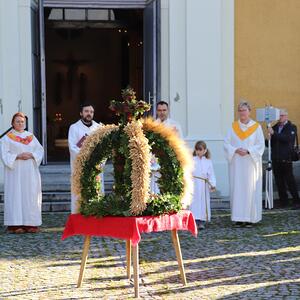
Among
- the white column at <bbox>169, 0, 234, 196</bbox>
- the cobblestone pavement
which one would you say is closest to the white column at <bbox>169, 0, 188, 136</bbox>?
the white column at <bbox>169, 0, 234, 196</bbox>

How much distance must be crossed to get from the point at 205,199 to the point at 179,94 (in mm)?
3518

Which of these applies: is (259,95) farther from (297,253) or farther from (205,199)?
(297,253)

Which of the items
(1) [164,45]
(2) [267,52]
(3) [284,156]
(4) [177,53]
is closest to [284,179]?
(3) [284,156]

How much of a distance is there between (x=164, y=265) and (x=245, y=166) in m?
3.42

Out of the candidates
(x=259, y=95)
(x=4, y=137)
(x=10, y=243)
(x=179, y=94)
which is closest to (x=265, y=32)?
(x=259, y=95)

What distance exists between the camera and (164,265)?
26.7 feet

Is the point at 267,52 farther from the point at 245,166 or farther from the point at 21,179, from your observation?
the point at 21,179

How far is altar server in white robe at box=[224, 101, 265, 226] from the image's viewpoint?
36.2 feet

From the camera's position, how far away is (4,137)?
35.2ft

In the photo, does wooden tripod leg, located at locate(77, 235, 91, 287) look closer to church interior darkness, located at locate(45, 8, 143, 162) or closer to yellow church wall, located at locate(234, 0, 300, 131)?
yellow church wall, located at locate(234, 0, 300, 131)

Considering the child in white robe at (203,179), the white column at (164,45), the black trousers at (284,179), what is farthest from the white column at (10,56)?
the black trousers at (284,179)

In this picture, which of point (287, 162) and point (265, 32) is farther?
point (265, 32)

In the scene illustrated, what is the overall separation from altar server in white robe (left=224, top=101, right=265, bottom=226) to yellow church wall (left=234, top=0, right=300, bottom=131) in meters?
3.27

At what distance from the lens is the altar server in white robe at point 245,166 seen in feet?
36.2
